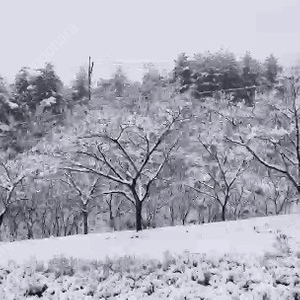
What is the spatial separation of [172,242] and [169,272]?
21.1 ft

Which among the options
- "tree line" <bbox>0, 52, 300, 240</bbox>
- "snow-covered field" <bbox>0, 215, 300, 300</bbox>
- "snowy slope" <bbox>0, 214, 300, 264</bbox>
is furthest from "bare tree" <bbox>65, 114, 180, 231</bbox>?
"snow-covered field" <bbox>0, 215, 300, 300</bbox>

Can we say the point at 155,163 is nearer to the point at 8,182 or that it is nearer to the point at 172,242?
the point at 8,182

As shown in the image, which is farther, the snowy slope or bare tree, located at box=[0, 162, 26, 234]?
bare tree, located at box=[0, 162, 26, 234]

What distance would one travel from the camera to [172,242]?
19031 mm

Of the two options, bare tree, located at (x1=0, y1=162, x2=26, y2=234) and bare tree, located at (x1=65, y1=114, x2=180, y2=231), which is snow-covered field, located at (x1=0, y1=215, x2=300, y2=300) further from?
bare tree, located at (x1=0, y1=162, x2=26, y2=234)

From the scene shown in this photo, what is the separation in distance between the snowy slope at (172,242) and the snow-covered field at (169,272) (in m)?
0.05

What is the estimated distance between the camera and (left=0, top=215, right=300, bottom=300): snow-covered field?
435 inches

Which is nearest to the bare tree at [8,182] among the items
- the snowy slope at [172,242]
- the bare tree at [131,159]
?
the bare tree at [131,159]

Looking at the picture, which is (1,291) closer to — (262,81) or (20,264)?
(20,264)

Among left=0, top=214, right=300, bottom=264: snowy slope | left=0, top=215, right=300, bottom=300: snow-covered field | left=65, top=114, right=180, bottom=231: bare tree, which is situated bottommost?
left=0, top=214, right=300, bottom=264: snowy slope

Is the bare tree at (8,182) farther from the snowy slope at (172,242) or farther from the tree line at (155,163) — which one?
the snowy slope at (172,242)

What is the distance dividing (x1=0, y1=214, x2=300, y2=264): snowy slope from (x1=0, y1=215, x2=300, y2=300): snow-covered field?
0.16 ft

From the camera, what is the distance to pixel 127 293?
11664 mm

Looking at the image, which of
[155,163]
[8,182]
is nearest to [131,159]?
[8,182]
